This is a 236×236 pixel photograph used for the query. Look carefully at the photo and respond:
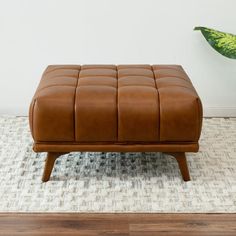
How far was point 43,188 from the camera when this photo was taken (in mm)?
2480

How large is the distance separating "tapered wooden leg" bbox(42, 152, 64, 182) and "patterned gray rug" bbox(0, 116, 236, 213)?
0.04 metres

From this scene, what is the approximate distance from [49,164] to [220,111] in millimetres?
1362

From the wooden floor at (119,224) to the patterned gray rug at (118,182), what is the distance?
5cm

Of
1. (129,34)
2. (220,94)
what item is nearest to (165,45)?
(129,34)

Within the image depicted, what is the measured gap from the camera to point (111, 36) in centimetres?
327

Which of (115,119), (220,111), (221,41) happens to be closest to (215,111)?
(220,111)

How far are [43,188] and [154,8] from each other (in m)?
1.36

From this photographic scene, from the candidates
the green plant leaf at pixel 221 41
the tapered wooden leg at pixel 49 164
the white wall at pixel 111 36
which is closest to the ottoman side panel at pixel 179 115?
the tapered wooden leg at pixel 49 164

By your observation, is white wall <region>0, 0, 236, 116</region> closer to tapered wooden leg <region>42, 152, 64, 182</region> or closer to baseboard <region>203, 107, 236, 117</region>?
baseboard <region>203, 107, 236, 117</region>

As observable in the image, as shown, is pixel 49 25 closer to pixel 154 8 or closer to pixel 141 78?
pixel 154 8

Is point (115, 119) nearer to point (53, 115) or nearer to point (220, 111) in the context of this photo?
point (53, 115)

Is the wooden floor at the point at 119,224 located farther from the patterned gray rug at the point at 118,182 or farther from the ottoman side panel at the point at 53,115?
the ottoman side panel at the point at 53,115

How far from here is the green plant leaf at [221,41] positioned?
301 cm

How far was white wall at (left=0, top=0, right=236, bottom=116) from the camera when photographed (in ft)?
10.5
